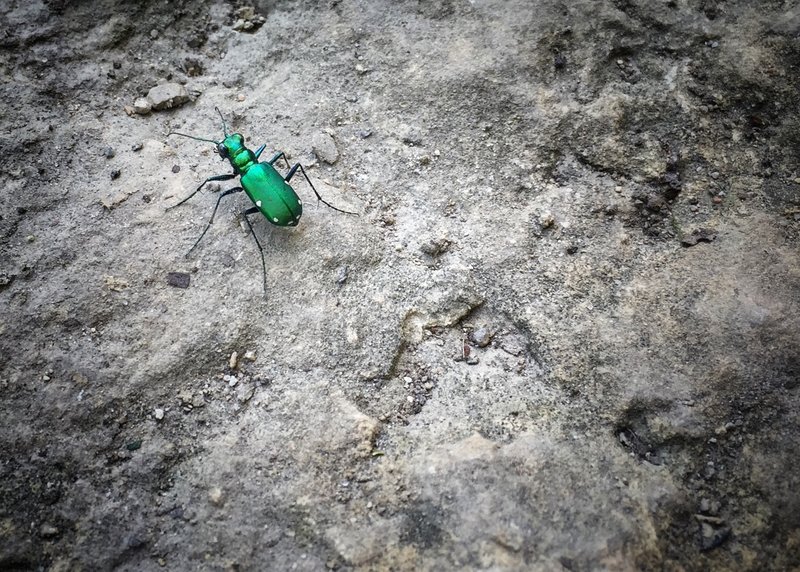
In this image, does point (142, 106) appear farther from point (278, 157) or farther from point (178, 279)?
point (178, 279)

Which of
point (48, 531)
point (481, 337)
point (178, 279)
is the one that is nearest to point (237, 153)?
point (178, 279)

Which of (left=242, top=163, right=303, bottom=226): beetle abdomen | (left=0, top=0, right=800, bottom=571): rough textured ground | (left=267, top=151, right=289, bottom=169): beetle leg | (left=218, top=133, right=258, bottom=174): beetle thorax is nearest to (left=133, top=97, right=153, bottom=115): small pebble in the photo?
(left=0, top=0, right=800, bottom=571): rough textured ground

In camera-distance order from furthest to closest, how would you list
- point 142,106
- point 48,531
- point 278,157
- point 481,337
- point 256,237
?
point 142,106 < point 278,157 < point 256,237 < point 481,337 < point 48,531

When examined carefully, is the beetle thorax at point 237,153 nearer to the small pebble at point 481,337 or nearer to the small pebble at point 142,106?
the small pebble at point 142,106

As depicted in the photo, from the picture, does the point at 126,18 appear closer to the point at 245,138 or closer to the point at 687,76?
the point at 245,138

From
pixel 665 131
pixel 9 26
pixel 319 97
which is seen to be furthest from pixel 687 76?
pixel 9 26

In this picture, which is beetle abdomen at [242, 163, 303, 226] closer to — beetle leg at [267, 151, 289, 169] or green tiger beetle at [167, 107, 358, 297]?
green tiger beetle at [167, 107, 358, 297]
